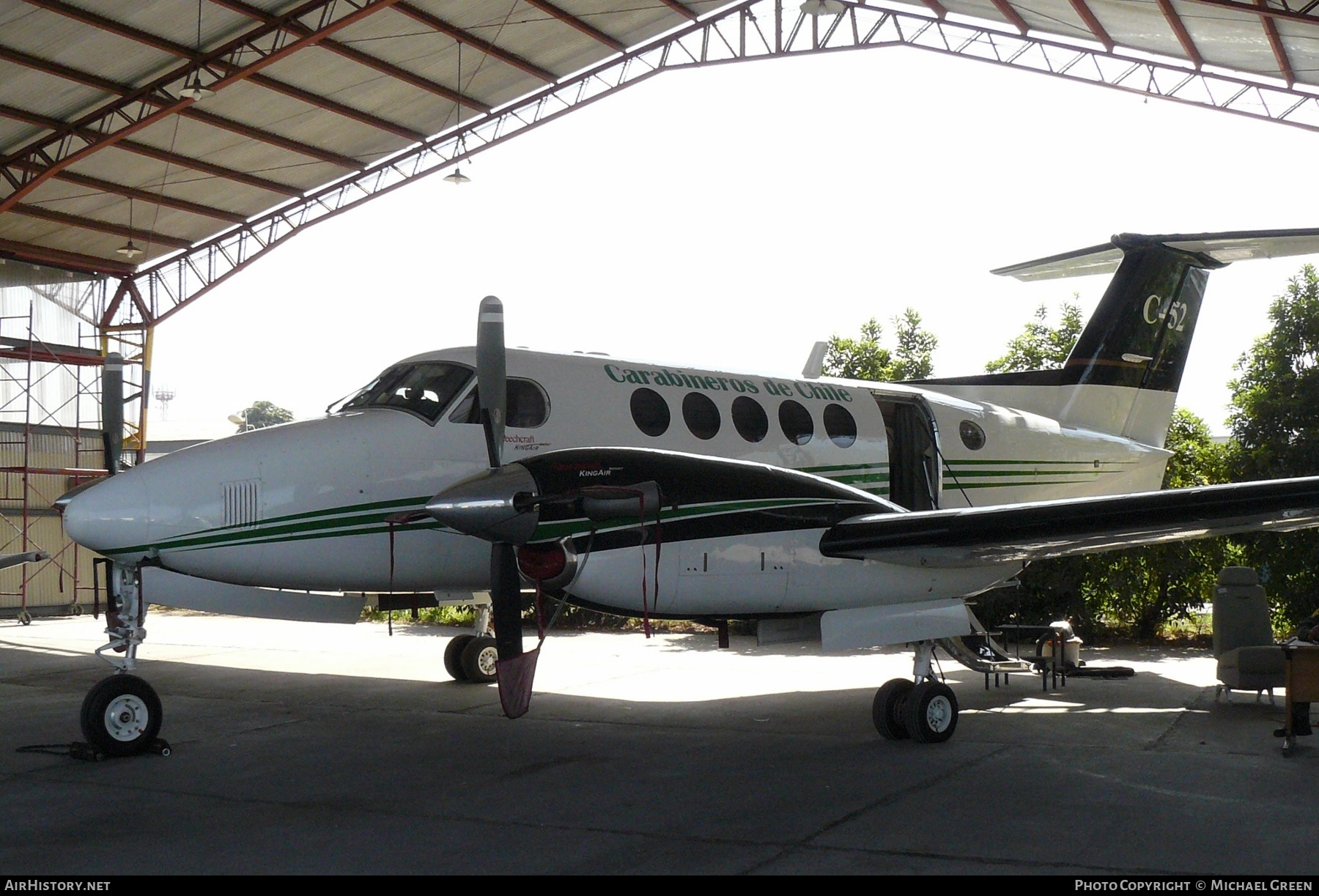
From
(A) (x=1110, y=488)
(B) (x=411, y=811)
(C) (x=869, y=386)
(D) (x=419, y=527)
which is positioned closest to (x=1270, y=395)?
(A) (x=1110, y=488)

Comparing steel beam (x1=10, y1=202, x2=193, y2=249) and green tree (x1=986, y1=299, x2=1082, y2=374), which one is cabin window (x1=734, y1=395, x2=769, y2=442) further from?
steel beam (x1=10, y1=202, x2=193, y2=249)

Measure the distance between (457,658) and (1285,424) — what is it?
11414mm

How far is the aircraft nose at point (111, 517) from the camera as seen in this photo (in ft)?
25.4

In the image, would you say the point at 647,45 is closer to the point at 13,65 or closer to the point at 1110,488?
the point at 13,65

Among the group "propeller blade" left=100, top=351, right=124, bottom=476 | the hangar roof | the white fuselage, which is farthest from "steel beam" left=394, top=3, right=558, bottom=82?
the white fuselage

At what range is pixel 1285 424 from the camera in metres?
15.0

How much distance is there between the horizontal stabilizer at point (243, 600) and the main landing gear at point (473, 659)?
96.1 inches

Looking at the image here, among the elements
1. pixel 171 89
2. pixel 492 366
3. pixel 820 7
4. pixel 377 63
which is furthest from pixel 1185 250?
pixel 171 89

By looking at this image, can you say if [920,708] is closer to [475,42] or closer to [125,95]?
[475,42]

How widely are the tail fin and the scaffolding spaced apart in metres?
17.0

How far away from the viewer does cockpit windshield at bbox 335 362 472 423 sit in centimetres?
898

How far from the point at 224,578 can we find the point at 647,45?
15.3 m

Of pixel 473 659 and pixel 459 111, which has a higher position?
pixel 459 111

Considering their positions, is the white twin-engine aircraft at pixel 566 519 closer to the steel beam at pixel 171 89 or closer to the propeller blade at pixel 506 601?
the propeller blade at pixel 506 601
